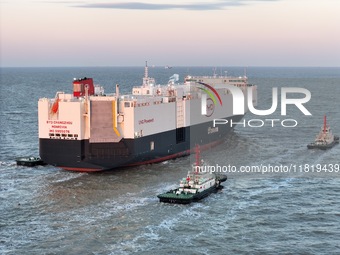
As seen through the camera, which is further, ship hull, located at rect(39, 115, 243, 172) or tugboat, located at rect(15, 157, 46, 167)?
tugboat, located at rect(15, 157, 46, 167)

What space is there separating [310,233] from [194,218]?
707 cm

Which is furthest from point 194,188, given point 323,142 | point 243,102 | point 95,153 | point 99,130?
point 243,102

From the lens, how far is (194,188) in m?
41.0

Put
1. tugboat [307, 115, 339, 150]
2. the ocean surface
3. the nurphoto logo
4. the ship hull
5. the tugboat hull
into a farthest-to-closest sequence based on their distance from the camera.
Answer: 1. the nurphoto logo
2. tugboat [307, 115, 339, 150]
3. the ship hull
4. the tugboat hull
5. the ocean surface

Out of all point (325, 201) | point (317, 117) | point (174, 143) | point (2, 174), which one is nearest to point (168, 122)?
point (174, 143)

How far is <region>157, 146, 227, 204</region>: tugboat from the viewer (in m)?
39.3

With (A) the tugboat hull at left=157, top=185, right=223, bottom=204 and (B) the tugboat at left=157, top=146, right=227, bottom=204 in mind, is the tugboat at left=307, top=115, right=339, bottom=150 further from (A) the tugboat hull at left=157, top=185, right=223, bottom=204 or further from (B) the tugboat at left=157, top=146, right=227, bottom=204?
(A) the tugboat hull at left=157, top=185, right=223, bottom=204

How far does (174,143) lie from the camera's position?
5656 cm

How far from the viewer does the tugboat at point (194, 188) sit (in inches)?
1549

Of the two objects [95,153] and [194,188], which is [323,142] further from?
[95,153]

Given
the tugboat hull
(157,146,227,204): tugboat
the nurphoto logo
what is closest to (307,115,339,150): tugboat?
the nurphoto logo

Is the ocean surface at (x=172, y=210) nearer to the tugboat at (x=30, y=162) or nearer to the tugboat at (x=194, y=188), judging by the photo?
the tugboat at (x=194, y=188)

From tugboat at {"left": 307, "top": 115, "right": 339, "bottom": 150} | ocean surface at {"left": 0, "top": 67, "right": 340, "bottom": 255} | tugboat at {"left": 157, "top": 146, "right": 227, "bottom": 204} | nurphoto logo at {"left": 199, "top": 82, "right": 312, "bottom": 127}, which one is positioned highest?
nurphoto logo at {"left": 199, "top": 82, "right": 312, "bottom": 127}

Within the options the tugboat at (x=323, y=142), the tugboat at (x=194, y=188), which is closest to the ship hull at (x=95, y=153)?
the tugboat at (x=194, y=188)
